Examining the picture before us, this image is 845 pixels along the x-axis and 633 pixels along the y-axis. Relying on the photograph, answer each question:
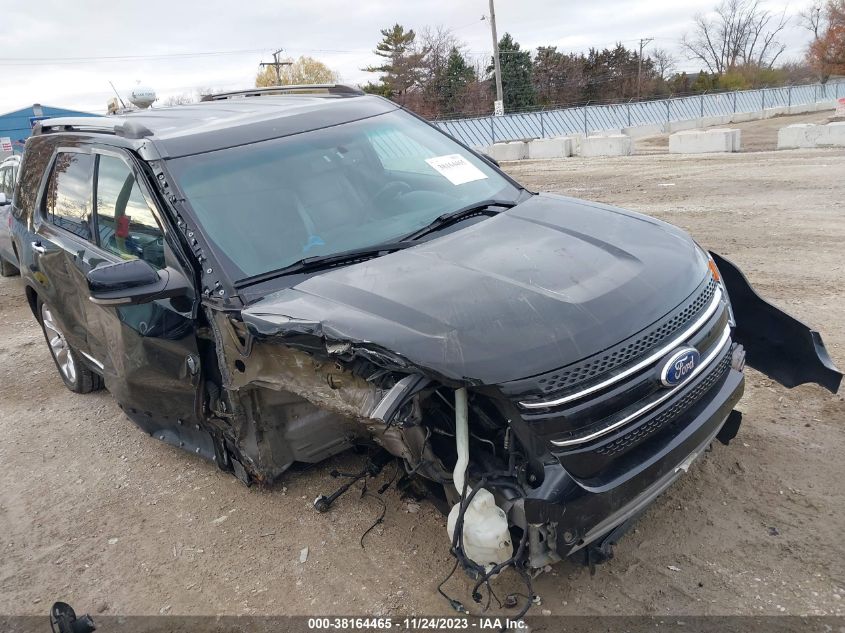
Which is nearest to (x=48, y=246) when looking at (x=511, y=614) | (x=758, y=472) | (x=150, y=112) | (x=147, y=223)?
(x=150, y=112)

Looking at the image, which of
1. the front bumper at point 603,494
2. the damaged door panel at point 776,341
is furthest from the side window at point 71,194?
the damaged door panel at point 776,341

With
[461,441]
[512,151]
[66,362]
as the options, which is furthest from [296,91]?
[512,151]

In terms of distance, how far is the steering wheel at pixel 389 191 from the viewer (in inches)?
141

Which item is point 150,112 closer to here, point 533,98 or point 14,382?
point 14,382

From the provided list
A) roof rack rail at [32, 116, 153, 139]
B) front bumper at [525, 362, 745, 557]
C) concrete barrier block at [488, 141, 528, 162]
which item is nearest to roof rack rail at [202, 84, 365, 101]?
roof rack rail at [32, 116, 153, 139]

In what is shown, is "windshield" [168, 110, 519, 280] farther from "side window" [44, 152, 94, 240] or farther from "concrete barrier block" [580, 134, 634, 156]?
"concrete barrier block" [580, 134, 634, 156]

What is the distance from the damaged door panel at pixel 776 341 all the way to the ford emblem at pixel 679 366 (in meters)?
1.14

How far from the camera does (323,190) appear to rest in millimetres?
3488

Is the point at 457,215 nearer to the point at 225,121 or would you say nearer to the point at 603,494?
the point at 225,121

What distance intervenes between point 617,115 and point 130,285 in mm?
35629

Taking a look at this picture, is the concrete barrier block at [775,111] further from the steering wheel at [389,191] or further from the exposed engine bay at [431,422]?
the exposed engine bay at [431,422]

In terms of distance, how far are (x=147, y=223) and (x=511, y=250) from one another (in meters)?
1.83

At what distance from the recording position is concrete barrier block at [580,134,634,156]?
2178cm

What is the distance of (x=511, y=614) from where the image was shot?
269cm
